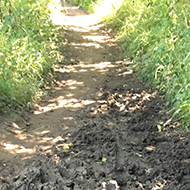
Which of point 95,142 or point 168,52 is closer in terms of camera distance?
point 95,142

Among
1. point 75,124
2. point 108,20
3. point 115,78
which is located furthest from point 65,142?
point 108,20

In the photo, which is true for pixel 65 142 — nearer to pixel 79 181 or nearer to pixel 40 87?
pixel 79 181

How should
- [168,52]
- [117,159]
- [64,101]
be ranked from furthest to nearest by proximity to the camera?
[64,101] → [168,52] → [117,159]

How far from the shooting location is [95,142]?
10.4 ft

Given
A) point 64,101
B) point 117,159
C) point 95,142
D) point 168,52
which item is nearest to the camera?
point 117,159

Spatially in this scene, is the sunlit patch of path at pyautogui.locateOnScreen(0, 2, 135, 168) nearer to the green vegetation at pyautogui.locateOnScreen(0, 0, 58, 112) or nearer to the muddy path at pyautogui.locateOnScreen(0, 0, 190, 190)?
the muddy path at pyautogui.locateOnScreen(0, 0, 190, 190)

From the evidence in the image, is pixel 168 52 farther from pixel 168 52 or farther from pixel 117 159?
pixel 117 159

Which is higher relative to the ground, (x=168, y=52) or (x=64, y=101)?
(x=168, y=52)

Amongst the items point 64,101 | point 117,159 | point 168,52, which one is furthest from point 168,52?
point 117,159

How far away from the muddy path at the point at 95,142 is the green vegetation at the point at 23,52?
319 millimetres

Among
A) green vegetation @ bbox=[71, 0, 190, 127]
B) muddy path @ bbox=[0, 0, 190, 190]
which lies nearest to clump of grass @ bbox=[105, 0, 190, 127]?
green vegetation @ bbox=[71, 0, 190, 127]

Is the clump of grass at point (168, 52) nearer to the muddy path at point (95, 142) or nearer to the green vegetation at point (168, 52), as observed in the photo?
the green vegetation at point (168, 52)

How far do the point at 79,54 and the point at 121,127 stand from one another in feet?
13.6

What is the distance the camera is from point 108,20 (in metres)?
10.6
